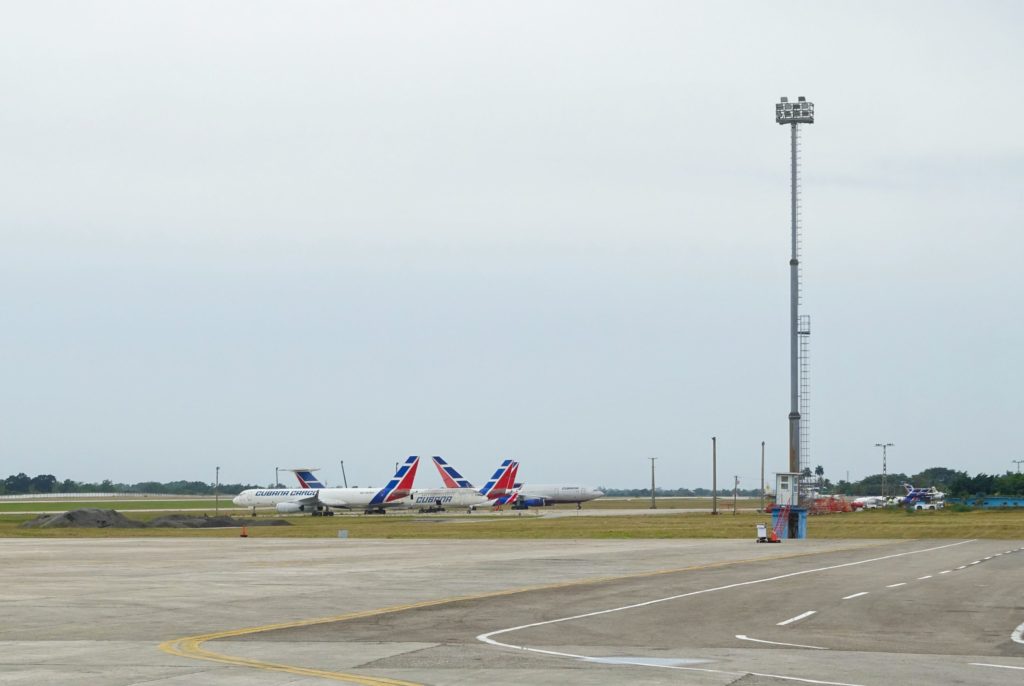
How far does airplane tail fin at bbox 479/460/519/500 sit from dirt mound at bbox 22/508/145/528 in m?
63.2

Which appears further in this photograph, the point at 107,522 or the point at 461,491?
the point at 461,491

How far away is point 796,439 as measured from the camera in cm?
7800

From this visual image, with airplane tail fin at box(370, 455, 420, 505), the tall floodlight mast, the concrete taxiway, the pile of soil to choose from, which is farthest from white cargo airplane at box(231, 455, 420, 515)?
the concrete taxiway

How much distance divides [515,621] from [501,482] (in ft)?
445

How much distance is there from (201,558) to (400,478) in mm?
92207

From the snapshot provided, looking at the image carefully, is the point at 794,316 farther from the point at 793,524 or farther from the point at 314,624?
the point at 314,624

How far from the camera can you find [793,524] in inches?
2753

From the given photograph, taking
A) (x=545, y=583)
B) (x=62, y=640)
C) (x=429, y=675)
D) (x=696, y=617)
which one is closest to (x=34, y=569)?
(x=545, y=583)

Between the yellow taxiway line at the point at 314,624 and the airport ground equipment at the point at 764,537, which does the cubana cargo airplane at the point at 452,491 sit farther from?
the yellow taxiway line at the point at 314,624

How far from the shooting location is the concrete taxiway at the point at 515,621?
16.0 metres

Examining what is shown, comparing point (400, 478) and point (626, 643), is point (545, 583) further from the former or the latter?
point (400, 478)

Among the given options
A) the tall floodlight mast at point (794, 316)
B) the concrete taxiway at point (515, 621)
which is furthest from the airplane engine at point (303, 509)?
the concrete taxiway at point (515, 621)

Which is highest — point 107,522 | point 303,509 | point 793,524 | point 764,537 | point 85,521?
point 793,524

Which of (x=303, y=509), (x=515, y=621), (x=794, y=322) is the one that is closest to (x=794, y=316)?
(x=794, y=322)
